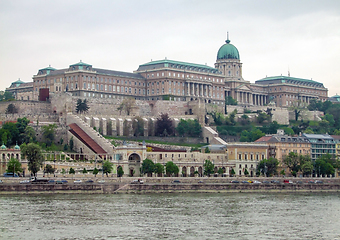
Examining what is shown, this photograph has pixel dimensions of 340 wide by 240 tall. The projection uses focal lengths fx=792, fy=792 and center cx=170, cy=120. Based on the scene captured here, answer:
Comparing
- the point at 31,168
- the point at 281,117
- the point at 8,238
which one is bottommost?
the point at 8,238

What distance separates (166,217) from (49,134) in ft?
196

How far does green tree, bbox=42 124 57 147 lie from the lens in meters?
130

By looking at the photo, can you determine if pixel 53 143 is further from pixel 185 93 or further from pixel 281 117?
pixel 281 117

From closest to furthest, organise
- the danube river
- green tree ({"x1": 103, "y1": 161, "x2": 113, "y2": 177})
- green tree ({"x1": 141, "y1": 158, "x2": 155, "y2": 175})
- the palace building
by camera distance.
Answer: the danube river, green tree ({"x1": 103, "y1": 161, "x2": 113, "y2": 177}), green tree ({"x1": 141, "y1": 158, "x2": 155, "y2": 175}), the palace building

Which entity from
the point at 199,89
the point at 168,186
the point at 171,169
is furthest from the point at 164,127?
the point at 168,186

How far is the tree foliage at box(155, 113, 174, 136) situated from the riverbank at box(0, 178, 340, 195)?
1486 inches

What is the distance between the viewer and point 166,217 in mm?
74500

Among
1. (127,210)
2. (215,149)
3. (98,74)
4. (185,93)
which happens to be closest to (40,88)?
(98,74)

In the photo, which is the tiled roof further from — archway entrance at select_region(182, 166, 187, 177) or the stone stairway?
archway entrance at select_region(182, 166, 187, 177)

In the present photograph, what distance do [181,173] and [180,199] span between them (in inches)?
1189

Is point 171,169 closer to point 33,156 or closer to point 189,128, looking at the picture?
point 33,156

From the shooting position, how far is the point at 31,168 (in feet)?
335

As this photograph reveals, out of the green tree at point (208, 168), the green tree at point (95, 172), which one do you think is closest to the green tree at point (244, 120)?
the green tree at point (208, 168)

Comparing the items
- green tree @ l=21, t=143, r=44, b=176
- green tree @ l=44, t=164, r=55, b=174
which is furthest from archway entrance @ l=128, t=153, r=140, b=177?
green tree @ l=21, t=143, r=44, b=176
